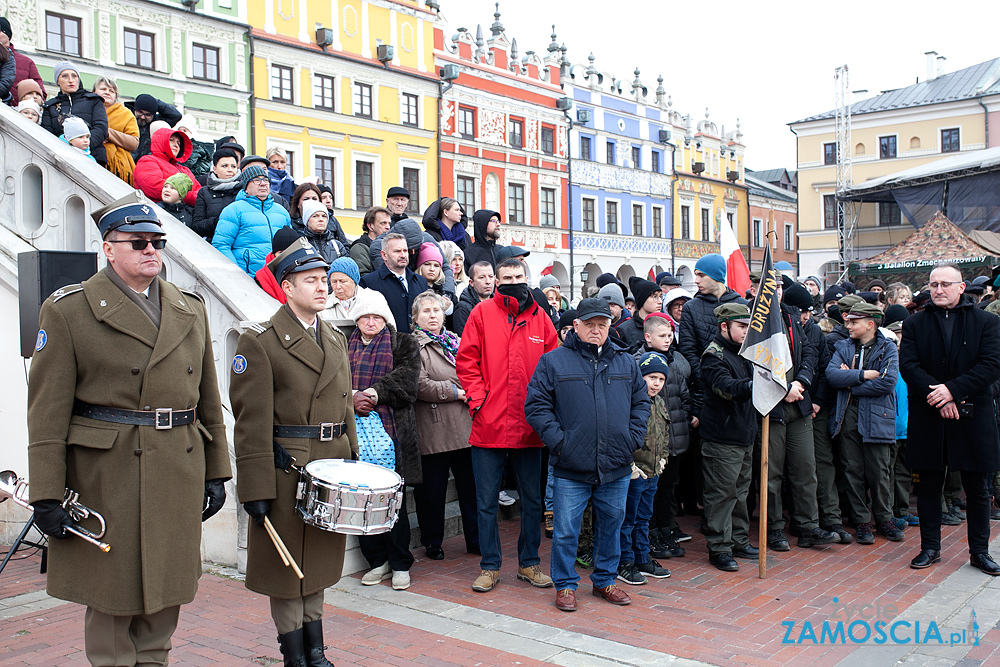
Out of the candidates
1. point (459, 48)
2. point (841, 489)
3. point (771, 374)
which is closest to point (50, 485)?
point (771, 374)

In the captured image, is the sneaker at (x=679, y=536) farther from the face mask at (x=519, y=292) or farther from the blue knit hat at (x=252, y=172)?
the blue knit hat at (x=252, y=172)

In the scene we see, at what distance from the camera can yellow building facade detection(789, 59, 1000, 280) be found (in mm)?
42156

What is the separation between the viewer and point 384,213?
→ 28.1ft

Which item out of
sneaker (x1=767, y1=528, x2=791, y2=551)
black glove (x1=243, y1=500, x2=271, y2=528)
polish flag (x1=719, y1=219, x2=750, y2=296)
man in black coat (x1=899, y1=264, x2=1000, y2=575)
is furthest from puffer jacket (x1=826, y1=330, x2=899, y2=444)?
black glove (x1=243, y1=500, x2=271, y2=528)

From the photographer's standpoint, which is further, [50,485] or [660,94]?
[660,94]

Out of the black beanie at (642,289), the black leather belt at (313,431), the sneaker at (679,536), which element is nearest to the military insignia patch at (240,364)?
the black leather belt at (313,431)

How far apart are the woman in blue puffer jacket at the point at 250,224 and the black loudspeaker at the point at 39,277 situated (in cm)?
178

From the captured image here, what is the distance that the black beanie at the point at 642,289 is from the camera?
7586mm

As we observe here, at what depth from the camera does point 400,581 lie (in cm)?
575

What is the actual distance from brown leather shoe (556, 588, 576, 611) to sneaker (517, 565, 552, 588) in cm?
41

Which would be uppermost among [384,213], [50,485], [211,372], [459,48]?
[459,48]

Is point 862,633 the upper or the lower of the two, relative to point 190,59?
lower

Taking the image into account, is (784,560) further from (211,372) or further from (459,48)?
(459,48)

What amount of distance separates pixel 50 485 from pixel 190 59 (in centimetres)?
2615
